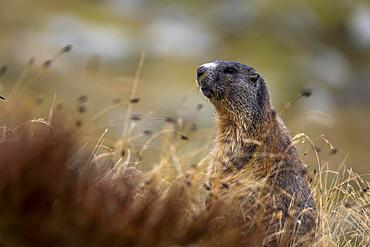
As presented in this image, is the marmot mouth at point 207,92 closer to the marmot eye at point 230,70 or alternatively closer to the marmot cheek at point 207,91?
the marmot cheek at point 207,91

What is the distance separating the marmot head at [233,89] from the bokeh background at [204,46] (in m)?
25.7

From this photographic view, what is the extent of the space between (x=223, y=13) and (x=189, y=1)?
5.75 ft

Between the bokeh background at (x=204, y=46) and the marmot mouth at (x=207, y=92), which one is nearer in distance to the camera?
the marmot mouth at (x=207, y=92)

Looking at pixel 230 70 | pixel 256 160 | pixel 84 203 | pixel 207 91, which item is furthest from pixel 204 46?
pixel 84 203

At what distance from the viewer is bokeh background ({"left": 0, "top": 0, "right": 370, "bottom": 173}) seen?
40.5 meters

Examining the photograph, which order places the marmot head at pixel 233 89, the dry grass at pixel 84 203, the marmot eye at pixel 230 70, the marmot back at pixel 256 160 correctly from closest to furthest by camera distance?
the dry grass at pixel 84 203 → the marmot back at pixel 256 160 → the marmot head at pixel 233 89 → the marmot eye at pixel 230 70

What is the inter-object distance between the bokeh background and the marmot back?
25793 mm

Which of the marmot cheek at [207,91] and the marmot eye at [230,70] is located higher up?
the marmot eye at [230,70]

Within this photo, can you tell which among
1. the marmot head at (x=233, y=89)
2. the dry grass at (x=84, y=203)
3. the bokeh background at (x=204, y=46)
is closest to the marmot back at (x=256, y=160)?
the marmot head at (x=233, y=89)

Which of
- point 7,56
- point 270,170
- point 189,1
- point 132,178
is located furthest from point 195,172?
point 189,1

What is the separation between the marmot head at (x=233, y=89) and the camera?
9859mm

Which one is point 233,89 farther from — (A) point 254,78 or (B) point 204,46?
(B) point 204,46

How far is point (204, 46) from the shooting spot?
48.0 m

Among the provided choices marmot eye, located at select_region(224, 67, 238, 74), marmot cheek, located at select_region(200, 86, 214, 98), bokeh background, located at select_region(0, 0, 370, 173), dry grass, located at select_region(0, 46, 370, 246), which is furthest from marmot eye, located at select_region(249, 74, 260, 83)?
bokeh background, located at select_region(0, 0, 370, 173)
